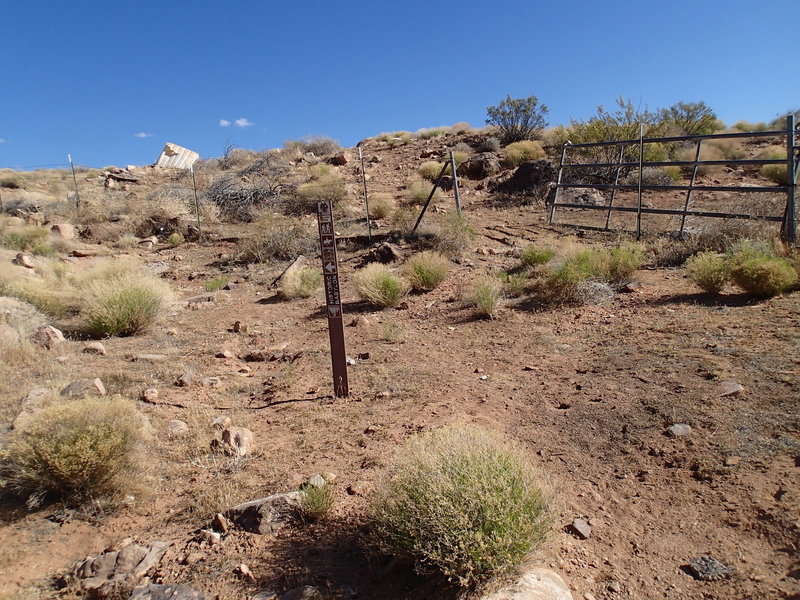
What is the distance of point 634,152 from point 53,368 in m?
15.3

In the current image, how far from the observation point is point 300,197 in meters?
17.0

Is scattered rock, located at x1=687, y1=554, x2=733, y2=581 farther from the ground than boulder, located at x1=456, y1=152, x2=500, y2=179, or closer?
closer

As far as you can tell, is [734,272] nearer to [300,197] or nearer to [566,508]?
[566,508]

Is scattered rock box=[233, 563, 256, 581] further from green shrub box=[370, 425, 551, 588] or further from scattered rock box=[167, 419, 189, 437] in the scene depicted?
scattered rock box=[167, 419, 189, 437]

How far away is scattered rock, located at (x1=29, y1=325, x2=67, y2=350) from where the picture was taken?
6727mm

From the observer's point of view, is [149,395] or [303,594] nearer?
[303,594]

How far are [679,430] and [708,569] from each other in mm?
1301

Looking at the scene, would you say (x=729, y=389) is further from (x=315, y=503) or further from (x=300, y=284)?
(x=300, y=284)

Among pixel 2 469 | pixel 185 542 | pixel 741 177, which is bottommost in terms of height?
pixel 185 542

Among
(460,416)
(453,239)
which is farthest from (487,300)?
(453,239)

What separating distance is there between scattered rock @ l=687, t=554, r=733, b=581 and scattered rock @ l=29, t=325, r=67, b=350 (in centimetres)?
733

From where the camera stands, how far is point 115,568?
9.52 feet

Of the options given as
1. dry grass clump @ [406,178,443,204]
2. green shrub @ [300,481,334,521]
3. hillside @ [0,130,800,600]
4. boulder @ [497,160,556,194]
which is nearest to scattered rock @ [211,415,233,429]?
hillside @ [0,130,800,600]

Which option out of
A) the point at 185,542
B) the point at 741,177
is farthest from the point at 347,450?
the point at 741,177
